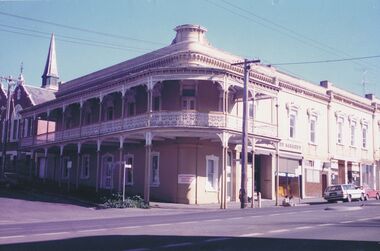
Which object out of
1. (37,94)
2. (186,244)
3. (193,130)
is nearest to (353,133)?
(193,130)

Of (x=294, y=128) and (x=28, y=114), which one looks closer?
(x=294, y=128)

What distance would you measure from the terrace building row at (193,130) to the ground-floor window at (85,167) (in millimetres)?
82

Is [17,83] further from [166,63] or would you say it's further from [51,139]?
[166,63]

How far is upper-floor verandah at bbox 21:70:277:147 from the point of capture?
1098 inches

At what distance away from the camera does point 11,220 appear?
19500 mm

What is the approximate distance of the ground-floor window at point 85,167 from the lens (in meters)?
38.1

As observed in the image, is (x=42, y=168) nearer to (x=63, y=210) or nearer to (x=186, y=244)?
(x=63, y=210)

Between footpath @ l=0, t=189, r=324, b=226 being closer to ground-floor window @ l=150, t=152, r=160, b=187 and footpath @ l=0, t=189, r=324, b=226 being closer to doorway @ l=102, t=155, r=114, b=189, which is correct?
ground-floor window @ l=150, t=152, r=160, b=187

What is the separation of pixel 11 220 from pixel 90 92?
15901 mm

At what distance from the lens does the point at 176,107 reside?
30.6 metres

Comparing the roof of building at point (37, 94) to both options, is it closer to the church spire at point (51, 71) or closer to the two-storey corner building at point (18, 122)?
the two-storey corner building at point (18, 122)

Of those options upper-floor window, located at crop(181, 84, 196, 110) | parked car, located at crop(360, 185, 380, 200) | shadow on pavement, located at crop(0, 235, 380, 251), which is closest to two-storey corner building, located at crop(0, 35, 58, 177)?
upper-floor window, located at crop(181, 84, 196, 110)

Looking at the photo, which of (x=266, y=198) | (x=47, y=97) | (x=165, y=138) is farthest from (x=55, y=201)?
(x=47, y=97)

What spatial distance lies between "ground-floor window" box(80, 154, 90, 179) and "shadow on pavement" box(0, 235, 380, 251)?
27.1 m
